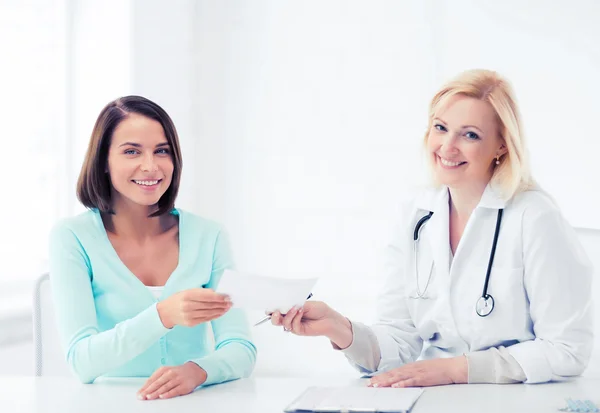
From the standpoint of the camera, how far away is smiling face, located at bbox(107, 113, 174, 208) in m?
2.15

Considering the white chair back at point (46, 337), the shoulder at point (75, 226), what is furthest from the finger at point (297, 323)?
the white chair back at point (46, 337)

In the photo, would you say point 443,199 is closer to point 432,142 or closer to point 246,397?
point 432,142

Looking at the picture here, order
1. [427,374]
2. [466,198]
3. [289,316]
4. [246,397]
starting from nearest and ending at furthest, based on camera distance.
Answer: [246,397]
[427,374]
[289,316]
[466,198]

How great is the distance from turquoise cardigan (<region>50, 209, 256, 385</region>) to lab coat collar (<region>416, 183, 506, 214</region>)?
590mm

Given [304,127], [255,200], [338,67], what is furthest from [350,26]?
[255,200]

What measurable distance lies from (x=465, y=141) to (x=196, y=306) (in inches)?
33.5

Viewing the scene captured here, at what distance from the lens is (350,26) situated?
13.1 feet

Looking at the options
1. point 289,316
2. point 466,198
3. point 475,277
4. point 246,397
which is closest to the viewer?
point 246,397

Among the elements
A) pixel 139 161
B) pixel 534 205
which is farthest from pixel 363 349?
pixel 139 161

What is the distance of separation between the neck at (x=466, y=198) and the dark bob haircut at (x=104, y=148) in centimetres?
80

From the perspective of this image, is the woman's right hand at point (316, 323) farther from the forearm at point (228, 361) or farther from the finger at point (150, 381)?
the finger at point (150, 381)

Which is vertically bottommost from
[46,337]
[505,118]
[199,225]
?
[46,337]

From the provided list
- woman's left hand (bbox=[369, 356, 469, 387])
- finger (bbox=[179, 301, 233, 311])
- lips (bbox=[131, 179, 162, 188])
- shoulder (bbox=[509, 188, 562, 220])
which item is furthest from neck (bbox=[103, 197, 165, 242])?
shoulder (bbox=[509, 188, 562, 220])

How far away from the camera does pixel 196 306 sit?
1803mm
